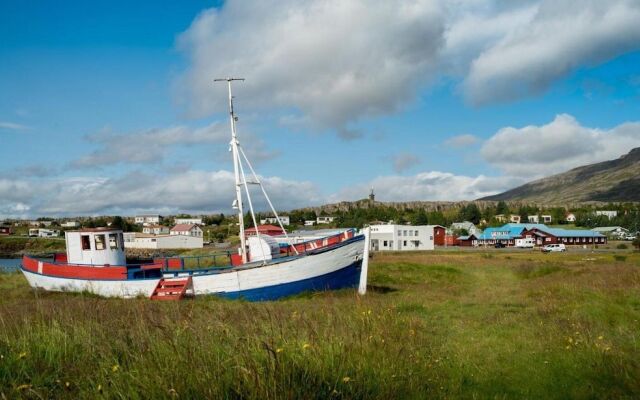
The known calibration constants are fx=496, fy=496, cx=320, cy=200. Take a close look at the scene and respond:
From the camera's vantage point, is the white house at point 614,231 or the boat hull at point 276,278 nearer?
the boat hull at point 276,278

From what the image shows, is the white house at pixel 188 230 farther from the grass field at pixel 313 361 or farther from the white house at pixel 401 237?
the grass field at pixel 313 361

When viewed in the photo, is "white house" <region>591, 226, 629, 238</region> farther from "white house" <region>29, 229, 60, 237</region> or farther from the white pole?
"white house" <region>29, 229, 60, 237</region>

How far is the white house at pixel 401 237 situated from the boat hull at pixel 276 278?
65.4 metres

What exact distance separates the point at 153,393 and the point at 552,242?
117m

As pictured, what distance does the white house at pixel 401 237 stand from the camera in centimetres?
8881

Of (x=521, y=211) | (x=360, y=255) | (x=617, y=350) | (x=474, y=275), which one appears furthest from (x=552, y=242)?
(x=617, y=350)

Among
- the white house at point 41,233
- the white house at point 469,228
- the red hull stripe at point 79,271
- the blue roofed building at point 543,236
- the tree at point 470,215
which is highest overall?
the white house at point 41,233

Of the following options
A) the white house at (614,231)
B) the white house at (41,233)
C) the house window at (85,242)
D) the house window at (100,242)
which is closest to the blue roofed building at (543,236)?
the white house at (614,231)

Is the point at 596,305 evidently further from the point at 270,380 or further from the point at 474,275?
the point at 474,275

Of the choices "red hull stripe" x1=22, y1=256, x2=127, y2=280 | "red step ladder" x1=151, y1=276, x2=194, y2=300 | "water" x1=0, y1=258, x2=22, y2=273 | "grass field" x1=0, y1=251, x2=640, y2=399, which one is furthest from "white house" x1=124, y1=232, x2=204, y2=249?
"grass field" x1=0, y1=251, x2=640, y2=399

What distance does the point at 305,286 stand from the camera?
2188 cm

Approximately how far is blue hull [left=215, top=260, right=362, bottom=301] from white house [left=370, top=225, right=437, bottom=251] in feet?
214

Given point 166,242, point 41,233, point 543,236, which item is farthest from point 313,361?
point 41,233

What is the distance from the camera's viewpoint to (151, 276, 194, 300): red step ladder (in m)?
→ 21.6
